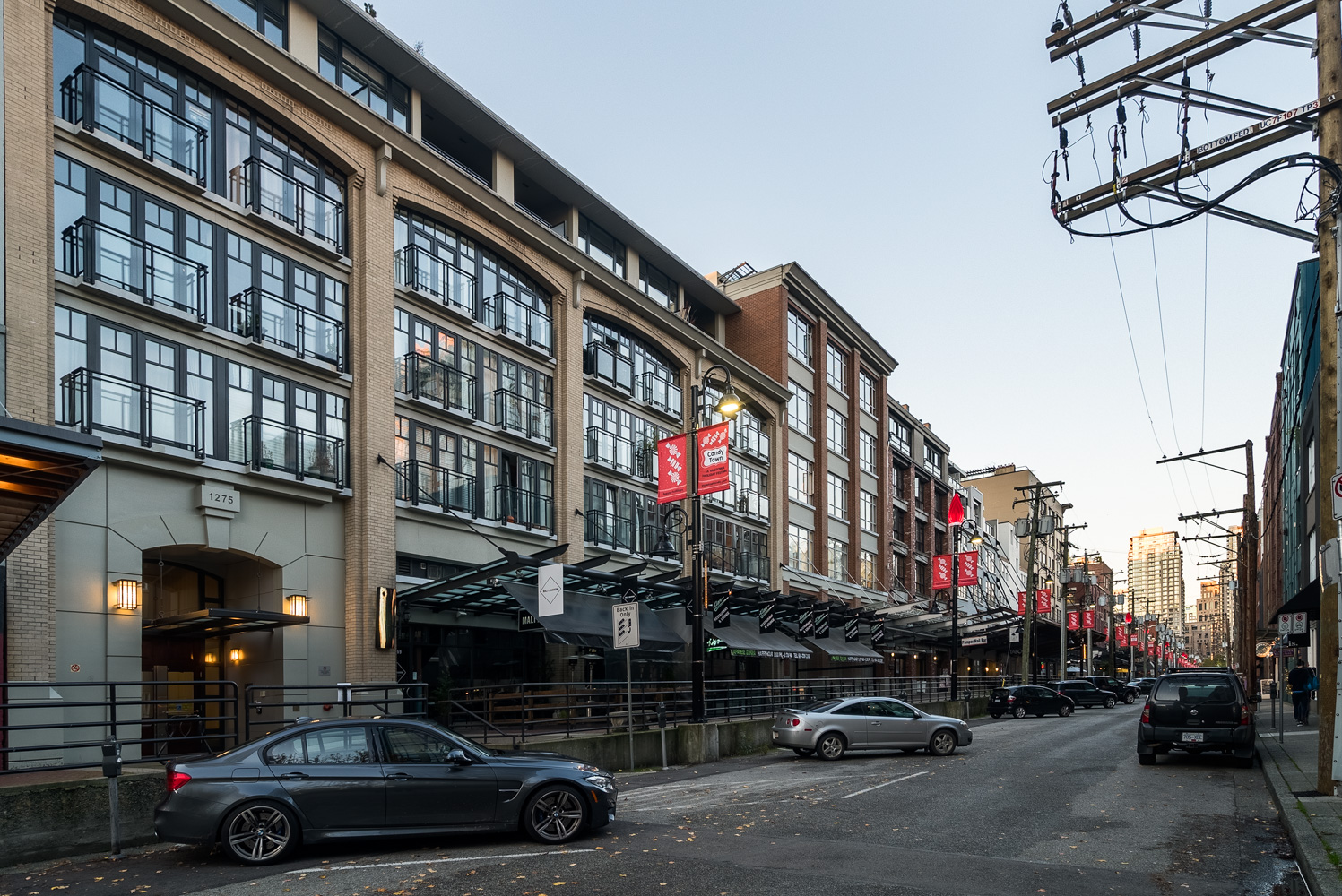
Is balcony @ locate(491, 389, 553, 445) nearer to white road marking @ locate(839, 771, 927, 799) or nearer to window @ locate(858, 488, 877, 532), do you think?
white road marking @ locate(839, 771, 927, 799)

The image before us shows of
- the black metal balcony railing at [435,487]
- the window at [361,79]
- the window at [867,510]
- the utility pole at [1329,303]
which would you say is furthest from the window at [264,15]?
the window at [867,510]

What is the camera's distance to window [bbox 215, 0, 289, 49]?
23344mm

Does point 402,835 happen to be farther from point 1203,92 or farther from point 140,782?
point 1203,92

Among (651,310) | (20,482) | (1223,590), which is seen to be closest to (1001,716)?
(651,310)

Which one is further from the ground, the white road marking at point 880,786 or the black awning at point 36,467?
the black awning at point 36,467

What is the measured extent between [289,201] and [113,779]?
50.8 feet

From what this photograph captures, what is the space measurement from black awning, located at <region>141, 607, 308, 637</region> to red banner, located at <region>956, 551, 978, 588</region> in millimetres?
31605

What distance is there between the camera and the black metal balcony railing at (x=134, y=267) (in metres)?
19.1

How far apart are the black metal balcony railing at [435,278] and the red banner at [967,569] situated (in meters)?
26.6

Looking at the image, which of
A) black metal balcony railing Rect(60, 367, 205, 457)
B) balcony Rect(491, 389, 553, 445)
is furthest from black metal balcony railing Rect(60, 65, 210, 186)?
balcony Rect(491, 389, 553, 445)

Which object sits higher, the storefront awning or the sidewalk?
the sidewalk

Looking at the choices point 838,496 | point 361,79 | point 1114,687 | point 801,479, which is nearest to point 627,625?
point 361,79

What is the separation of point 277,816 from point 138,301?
12599 mm

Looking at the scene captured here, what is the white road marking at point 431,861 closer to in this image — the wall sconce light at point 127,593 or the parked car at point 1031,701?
the wall sconce light at point 127,593
